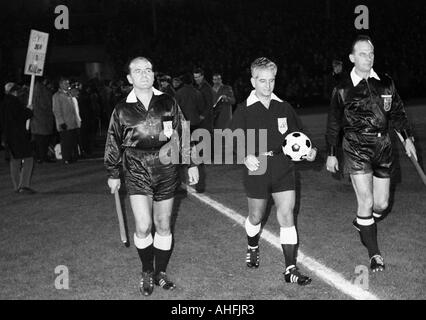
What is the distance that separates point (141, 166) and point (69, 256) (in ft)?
6.85

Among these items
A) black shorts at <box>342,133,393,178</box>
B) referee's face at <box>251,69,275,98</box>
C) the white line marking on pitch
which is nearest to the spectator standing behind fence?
the white line marking on pitch

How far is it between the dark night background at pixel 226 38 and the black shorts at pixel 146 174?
2473 cm

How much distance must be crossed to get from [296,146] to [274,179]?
0.35 meters

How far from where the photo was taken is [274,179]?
5117mm

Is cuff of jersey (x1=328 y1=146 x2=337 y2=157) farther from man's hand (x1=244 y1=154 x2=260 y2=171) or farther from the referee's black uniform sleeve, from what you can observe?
man's hand (x1=244 y1=154 x2=260 y2=171)

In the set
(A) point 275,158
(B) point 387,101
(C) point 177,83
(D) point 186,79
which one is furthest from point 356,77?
(C) point 177,83

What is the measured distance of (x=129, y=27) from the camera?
3481 cm

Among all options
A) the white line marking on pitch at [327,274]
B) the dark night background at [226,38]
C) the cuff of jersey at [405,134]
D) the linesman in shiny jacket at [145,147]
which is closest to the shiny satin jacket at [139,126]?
the linesman in shiny jacket at [145,147]

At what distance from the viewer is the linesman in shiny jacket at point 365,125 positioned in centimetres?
547

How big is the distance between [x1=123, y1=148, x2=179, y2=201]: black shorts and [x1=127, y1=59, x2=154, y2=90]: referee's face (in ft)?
1.83

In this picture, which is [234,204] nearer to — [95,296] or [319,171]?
[319,171]

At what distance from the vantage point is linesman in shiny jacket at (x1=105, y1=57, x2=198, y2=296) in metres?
4.89

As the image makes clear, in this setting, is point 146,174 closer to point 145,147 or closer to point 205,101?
point 145,147

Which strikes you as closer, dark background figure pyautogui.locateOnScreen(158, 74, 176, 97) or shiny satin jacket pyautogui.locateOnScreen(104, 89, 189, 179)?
shiny satin jacket pyautogui.locateOnScreen(104, 89, 189, 179)
